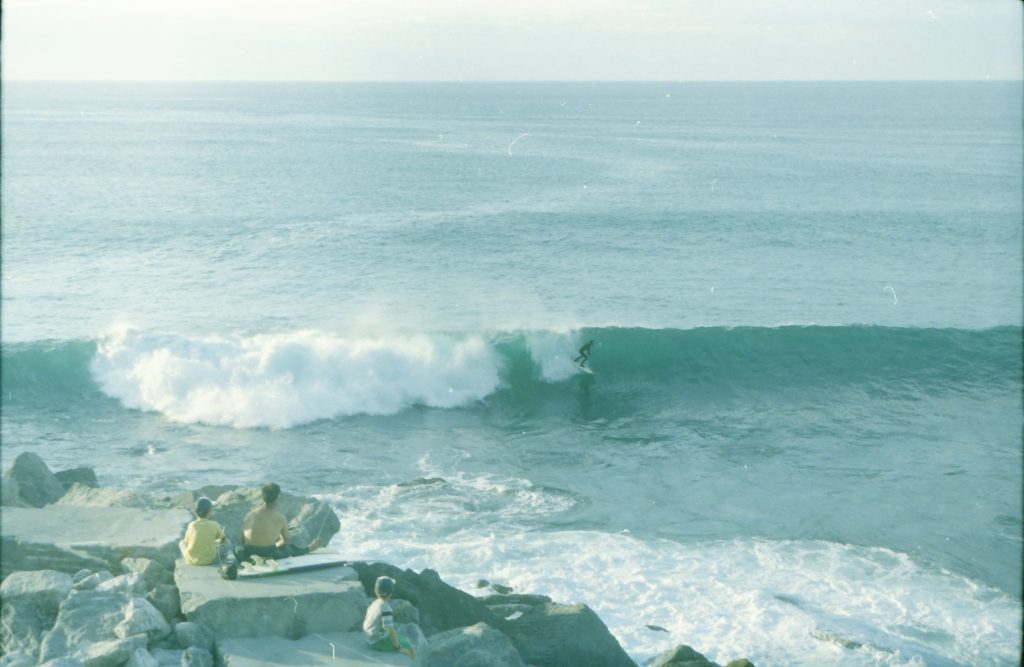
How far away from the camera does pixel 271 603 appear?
27.5 ft

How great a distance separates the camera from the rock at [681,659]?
998 centimetres

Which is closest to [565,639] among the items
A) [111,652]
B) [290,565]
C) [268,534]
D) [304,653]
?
[290,565]

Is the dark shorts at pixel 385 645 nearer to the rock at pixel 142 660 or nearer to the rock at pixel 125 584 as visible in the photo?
the rock at pixel 142 660

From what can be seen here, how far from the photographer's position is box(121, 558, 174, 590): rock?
910cm

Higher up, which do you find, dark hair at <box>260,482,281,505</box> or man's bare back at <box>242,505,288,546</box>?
dark hair at <box>260,482,281,505</box>

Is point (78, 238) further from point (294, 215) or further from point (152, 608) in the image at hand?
point (152, 608)

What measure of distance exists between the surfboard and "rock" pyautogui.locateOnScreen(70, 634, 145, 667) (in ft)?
A: 3.81

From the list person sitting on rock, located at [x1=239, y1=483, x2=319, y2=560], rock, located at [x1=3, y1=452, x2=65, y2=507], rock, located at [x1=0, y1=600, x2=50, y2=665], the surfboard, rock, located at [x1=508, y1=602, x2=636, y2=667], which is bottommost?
rock, located at [x1=508, y1=602, x2=636, y2=667]

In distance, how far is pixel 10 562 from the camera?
31.8ft

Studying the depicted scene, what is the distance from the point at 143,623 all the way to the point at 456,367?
1617 cm

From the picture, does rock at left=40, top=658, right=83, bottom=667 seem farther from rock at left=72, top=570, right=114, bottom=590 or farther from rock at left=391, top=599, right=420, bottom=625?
rock at left=391, top=599, right=420, bottom=625

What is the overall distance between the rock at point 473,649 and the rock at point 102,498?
4567 millimetres

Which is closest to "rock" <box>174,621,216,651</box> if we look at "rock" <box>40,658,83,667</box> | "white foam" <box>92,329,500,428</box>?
"rock" <box>40,658,83,667</box>

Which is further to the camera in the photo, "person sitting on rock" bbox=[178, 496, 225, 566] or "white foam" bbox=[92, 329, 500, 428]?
"white foam" bbox=[92, 329, 500, 428]
